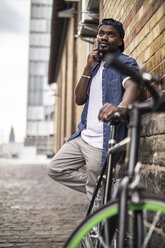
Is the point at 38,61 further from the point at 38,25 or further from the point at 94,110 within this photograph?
the point at 94,110

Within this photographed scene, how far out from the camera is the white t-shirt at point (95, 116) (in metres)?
2.93

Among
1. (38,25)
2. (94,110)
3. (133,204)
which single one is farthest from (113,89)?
(38,25)

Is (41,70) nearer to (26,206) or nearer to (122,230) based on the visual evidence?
(26,206)

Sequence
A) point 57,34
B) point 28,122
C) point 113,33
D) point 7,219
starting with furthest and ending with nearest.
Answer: point 28,122, point 57,34, point 7,219, point 113,33

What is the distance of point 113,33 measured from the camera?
2.92 metres

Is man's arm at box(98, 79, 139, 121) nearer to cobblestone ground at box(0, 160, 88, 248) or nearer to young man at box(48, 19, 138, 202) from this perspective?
young man at box(48, 19, 138, 202)

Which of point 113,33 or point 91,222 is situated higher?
point 113,33

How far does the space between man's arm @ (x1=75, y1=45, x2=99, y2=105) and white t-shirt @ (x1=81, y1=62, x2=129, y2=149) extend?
0.07 m

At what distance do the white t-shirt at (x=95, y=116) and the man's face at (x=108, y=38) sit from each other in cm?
17

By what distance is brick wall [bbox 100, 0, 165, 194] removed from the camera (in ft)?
9.04

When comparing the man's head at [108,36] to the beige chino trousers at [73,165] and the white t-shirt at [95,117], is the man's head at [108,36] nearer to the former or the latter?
the white t-shirt at [95,117]

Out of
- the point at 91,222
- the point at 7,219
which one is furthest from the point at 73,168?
the point at 7,219

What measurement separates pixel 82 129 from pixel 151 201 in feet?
5.38

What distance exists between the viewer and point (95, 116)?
2959mm
